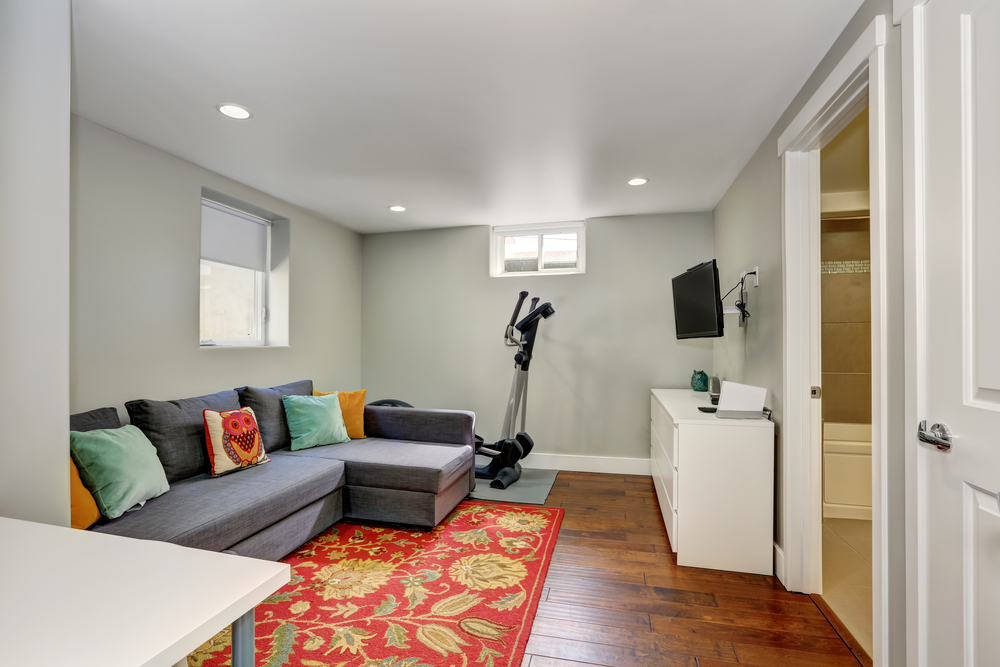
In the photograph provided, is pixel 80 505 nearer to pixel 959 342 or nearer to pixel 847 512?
pixel 959 342

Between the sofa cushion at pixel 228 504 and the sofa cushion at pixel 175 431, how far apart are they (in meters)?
0.08

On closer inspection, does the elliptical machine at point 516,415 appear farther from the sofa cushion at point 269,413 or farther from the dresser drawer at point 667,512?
the sofa cushion at point 269,413

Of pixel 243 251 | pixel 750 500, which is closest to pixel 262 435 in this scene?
pixel 243 251

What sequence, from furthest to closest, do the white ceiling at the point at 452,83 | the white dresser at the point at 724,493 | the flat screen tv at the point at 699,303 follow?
the flat screen tv at the point at 699,303
the white dresser at the point at 724,493
the white ceiling at the point at 452,83

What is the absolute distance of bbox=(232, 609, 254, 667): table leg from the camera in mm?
791

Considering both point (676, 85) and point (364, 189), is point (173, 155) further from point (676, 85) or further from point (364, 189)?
point (676, 85)

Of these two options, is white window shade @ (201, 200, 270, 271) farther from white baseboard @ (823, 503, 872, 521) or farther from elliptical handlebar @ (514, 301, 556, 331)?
white baseboard @ (823, 503, 872, 521)

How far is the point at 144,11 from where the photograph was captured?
1.65 metres

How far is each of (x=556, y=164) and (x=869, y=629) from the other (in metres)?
2.85

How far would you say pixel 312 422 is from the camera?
3.38 meters

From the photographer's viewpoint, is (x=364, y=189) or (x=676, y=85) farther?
(x=364, y=189)

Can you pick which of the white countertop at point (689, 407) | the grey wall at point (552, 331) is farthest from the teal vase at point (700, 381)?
the grey wall at point (552, 331)

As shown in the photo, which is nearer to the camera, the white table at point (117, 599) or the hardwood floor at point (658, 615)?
the white table at point (117, 599)

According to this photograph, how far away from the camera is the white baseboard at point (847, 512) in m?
3.25
